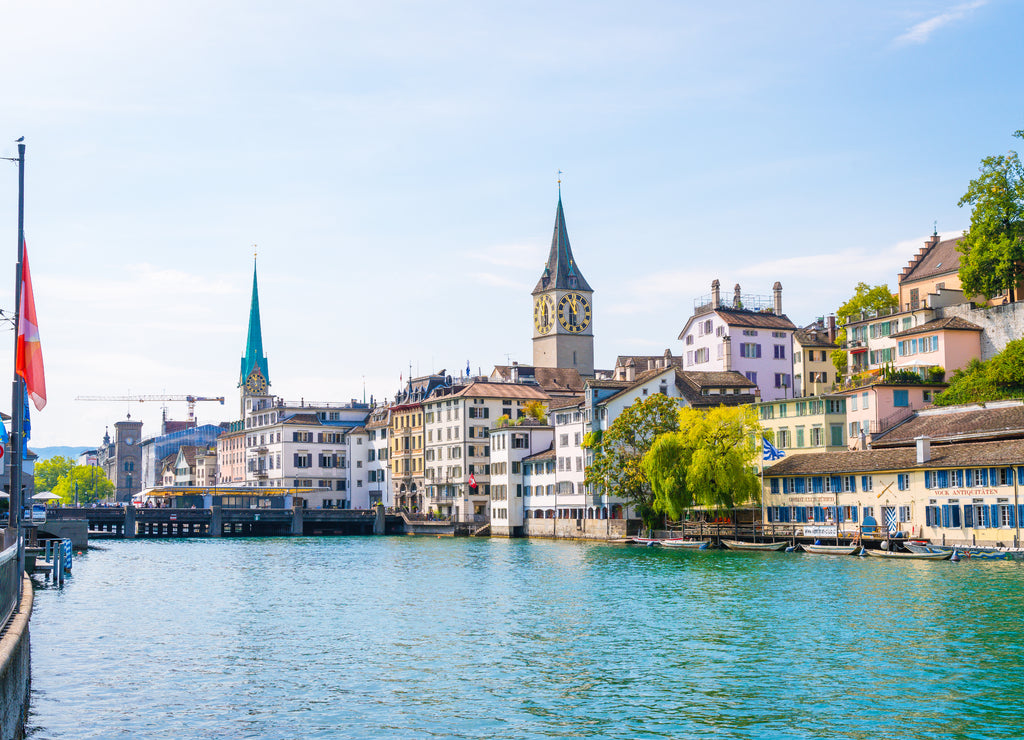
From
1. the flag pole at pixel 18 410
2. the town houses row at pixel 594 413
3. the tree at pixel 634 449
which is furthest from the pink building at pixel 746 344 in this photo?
the flag pole at pixel 18 410

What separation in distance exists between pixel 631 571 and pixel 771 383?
56012mm

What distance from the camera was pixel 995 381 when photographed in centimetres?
8500

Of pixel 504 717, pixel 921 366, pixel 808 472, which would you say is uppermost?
pixel 921 366

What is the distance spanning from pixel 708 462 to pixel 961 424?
17.7 metres

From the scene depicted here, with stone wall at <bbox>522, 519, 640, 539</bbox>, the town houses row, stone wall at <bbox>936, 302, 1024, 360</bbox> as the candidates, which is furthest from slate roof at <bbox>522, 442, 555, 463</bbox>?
stone wall at <bbox>936, 302, 1024, 360</bbox>

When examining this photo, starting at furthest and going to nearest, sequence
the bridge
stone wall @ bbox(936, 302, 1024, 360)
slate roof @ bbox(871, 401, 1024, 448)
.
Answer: the bridge < stone wall @ bbox(936, 302, 1024, 360) < slate roof @ bbox(871, 401, 1024, 448)

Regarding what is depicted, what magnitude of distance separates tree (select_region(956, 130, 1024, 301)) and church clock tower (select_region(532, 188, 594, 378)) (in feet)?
299

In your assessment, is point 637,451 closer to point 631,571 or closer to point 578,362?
point 631,571

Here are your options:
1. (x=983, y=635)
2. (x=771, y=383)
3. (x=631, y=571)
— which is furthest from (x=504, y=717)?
(x=771, y=383)

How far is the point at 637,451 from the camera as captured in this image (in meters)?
100

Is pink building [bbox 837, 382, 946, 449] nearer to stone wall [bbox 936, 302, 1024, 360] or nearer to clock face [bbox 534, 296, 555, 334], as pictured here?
stone wall [bbox 936, 302, 1024, 360]

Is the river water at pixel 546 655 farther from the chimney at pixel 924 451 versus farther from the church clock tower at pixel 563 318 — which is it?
the church clock tower at pixel 563 318

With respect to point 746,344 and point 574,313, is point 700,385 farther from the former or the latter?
point 574,313

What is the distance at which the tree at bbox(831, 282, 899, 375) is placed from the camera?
11325 centimetres
